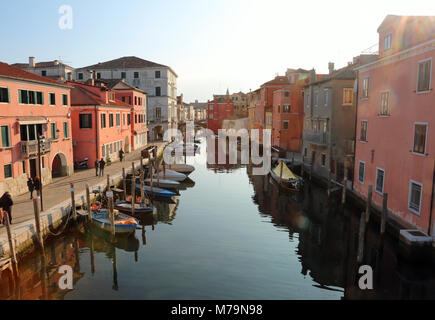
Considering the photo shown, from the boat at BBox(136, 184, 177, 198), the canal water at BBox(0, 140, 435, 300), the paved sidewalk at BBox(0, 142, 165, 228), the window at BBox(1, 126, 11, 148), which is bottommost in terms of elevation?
the canal water at BBox(0, 140, 435, 300)

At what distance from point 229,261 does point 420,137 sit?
11.7 meters

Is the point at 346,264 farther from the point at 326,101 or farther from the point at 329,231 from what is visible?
the point at 326,101

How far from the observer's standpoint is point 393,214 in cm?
1905

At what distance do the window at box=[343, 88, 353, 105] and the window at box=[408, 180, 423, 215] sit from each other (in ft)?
52.1

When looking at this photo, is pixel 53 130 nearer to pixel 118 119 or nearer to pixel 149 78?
pixel 118 119

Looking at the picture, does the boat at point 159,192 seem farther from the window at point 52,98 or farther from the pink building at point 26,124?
the window at point 52,98

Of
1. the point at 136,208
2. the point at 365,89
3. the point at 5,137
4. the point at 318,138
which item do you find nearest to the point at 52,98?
the point at 5,137

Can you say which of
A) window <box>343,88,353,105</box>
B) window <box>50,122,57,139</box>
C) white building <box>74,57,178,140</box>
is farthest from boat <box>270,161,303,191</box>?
white building <box>74,57,178,140</box>

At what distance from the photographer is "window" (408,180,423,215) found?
16469 mm

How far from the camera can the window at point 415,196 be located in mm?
16469

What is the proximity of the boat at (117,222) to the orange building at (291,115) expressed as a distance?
34.8 meters

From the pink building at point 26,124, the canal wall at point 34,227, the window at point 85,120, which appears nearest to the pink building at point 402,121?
the canal wall at point 34,227

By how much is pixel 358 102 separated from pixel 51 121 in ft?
80.4

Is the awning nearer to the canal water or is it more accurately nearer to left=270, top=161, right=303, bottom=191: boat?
the canal water
